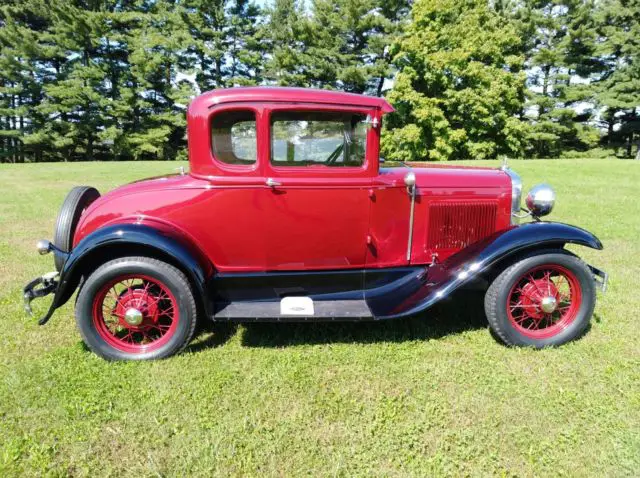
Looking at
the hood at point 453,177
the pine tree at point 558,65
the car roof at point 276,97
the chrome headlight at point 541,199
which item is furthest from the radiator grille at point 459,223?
the pine tree at point 558,65

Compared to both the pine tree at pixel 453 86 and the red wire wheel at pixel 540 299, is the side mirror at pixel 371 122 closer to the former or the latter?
the red wire wheel at pixel 540 299

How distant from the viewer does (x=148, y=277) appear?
3.16 metres

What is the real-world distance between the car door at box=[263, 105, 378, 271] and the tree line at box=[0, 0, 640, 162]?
2135cm

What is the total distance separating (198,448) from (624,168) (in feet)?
61.9

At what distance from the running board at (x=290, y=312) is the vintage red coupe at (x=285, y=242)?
0.02 metres

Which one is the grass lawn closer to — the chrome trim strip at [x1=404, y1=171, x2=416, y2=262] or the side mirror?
the chrome trim strip at [x1=404, y1=171, x2=416, y2=262]

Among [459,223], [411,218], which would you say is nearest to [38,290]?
[411,218]

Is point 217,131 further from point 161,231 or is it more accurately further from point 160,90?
point 160,90

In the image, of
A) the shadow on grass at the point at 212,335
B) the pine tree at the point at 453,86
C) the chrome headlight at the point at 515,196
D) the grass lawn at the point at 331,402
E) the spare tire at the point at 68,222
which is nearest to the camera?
the grass lawn at the point at 331,402

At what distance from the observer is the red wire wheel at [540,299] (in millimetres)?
3354

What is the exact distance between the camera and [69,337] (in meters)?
3.60

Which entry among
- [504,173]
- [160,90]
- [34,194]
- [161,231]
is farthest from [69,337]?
[160,90]

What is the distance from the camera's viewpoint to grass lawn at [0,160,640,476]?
2.29 m

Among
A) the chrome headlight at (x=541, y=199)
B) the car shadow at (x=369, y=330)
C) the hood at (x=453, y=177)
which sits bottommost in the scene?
the car shadow at (x=369, y=330)
